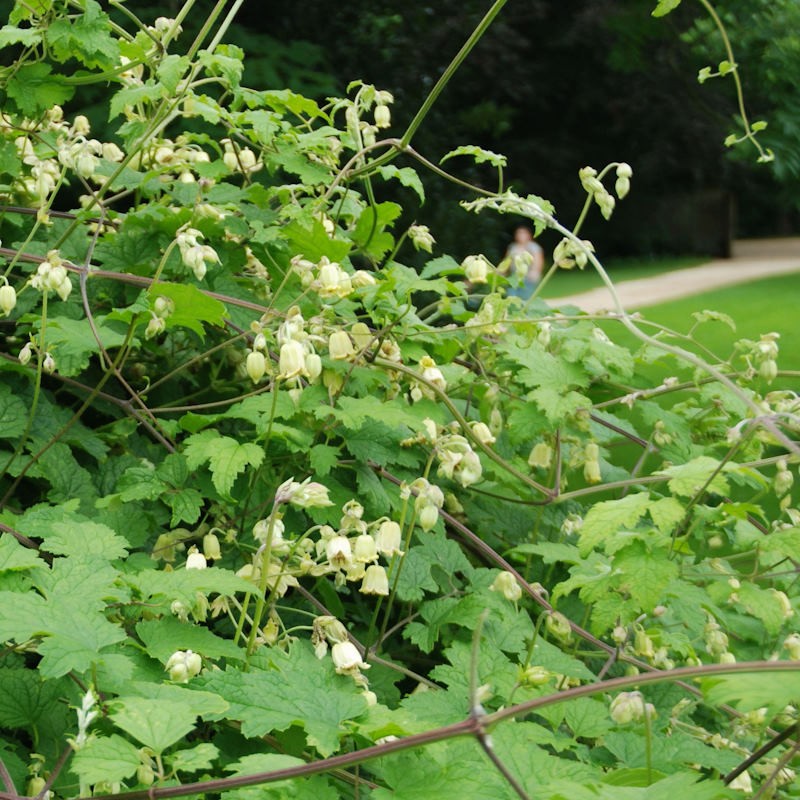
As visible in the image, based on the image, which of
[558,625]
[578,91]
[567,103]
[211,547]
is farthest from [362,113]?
[567,103]

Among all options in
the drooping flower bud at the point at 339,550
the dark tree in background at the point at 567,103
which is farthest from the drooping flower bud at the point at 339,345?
the dark tree in background at the point at 567,103

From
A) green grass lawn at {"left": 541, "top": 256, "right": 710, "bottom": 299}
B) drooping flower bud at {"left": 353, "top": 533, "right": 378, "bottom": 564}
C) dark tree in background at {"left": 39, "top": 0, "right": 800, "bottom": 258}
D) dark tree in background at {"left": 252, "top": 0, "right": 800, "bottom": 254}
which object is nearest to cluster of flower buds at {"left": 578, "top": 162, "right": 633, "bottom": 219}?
drooping flower bud at {"left": 353, "top": 533, "right": 378, "bottom": 564}

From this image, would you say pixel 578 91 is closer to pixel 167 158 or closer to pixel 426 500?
pixel 167 158

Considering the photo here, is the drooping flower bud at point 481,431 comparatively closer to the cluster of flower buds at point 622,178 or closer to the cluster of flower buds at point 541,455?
the cluster of flower buds at point 541,455

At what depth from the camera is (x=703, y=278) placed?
72.7 feet

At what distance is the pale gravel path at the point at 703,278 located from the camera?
17.9 metres

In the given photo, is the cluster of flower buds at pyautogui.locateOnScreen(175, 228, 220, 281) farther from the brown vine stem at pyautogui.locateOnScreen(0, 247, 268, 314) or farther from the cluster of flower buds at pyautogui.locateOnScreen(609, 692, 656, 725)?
the cluster of flower buds at pyautogui.locateOnScreen(609, 692, 656, 725)

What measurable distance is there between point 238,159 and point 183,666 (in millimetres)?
1757

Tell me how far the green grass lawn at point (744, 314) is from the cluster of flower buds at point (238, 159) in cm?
658

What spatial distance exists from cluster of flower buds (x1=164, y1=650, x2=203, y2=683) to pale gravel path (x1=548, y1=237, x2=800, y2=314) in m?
13.5

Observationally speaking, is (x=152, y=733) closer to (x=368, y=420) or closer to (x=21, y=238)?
(x=368, y=420)

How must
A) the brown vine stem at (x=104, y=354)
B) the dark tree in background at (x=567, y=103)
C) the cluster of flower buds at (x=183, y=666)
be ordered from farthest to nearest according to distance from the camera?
the dark tree in background at (x=567, y=103) → the brown vine stem at (x=104, y=354) → the cluster of flower buds at (x=183, y=666)

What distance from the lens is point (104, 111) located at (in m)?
9.14

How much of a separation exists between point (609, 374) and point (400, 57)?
37.5 ft
